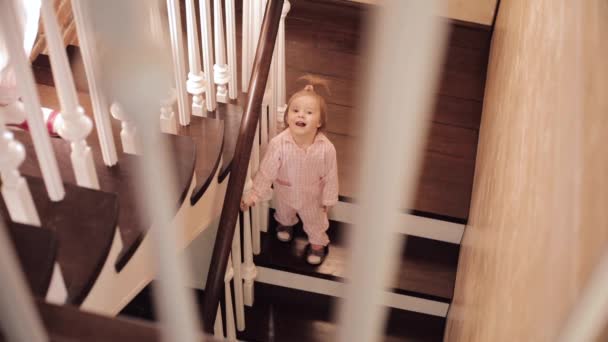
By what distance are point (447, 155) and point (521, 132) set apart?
1392mm

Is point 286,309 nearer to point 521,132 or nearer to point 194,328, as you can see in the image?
point 521,132

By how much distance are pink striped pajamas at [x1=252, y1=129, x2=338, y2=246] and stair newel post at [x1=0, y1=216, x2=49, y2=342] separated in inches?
79.8

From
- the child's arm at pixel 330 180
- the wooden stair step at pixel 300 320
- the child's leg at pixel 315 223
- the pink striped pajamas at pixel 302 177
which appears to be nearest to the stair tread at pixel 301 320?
the wooden stair step at pixel 300 320

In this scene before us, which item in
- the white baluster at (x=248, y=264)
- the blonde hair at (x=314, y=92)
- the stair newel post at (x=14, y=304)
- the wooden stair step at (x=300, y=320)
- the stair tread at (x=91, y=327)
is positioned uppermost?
the stair newel post at (x=14, y=304)

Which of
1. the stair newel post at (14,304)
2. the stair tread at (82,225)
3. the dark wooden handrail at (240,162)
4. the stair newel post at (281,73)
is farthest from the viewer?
the stair newel post at (281,73)

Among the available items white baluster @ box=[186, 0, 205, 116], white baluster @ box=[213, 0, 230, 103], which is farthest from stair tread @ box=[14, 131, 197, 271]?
white baluster @ box=[213, 0, 230, 103]

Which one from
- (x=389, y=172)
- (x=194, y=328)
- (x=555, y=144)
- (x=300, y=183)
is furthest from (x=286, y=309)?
(x=389, y=172)

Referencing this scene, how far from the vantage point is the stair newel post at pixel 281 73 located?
2541mm

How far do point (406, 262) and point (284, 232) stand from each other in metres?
0.54

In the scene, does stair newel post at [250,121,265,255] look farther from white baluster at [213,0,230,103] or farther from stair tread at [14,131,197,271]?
stair tread at [14,131,197,271]

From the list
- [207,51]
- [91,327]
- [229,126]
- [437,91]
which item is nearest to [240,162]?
[229,126]

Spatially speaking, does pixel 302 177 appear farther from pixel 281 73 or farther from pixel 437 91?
pixel 437 91

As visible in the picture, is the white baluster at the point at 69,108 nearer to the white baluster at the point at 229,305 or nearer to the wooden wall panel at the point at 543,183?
the wooden wall panel at the point at 543,183

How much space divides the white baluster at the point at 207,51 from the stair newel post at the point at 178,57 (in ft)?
0.48
